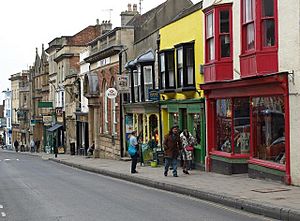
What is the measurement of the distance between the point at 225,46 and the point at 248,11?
2.50m

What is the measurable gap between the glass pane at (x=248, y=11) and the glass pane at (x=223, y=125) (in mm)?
3387

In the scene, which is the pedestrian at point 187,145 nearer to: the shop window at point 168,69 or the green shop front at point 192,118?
the green shop front at point 192,118

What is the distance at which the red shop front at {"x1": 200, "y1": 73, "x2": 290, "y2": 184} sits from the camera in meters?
16.5

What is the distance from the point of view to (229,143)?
2048cm

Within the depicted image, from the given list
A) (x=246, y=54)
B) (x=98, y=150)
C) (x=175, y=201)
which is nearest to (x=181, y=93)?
(x=246, y=54)

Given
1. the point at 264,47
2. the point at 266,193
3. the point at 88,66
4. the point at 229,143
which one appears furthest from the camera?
the point at 88,66

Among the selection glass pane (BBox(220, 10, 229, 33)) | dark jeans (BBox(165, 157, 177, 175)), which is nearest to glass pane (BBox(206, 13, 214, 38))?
glass pane (BBox(220, 10, 229, 33))

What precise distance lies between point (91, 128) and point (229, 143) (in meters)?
26.1

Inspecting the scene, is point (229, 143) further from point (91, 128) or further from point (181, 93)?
point (91, 128)

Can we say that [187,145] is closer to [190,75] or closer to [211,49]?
[190,75]

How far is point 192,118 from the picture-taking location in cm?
2402

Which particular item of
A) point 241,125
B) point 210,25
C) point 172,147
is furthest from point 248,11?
point 172,147

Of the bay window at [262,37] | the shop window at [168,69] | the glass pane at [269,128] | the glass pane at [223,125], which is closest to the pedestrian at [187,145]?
the glass pane at [223,125]

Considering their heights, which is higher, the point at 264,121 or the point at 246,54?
the point at 246,54
